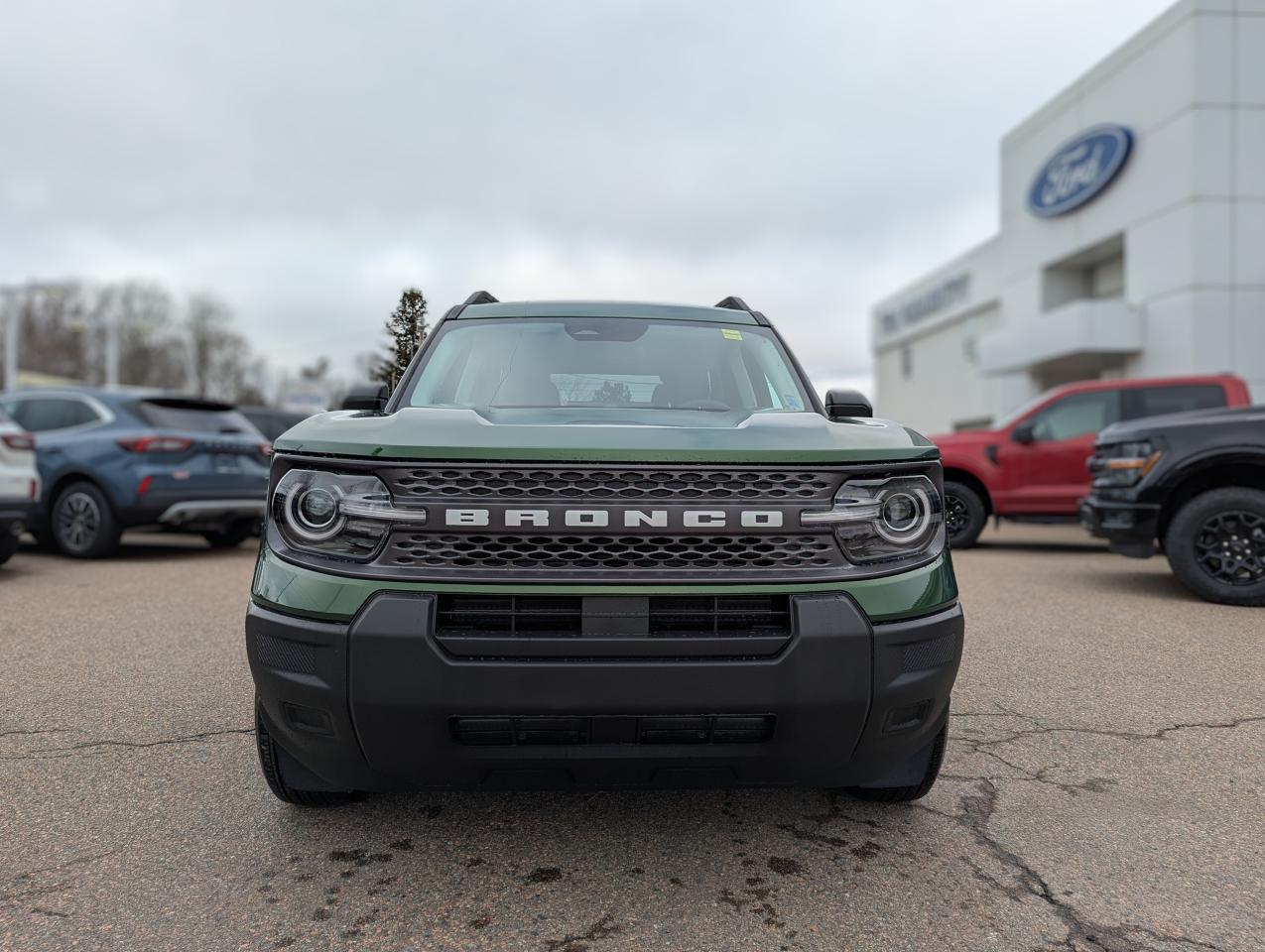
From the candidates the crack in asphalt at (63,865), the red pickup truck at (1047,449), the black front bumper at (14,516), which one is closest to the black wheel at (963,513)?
the red pickup truck at (1047,449)

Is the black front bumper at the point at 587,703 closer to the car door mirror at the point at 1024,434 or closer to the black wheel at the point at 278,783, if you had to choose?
the black wheel at the point at 278,783

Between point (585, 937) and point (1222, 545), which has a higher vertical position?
point (1222, 545)

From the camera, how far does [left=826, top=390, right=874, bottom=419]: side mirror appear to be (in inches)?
129

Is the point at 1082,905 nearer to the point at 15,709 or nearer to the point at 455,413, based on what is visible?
the point at 455,413

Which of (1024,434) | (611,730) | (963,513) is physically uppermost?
(1024,434)

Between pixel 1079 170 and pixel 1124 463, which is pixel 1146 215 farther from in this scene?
pixel 1124 463

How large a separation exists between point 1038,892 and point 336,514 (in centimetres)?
204

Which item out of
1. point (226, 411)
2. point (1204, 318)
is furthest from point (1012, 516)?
point (1204, 318)

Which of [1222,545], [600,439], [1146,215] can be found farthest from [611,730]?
[1146,215]

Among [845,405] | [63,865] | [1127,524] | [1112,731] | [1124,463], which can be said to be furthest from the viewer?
[1124,463]

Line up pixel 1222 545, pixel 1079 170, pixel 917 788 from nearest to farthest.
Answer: pixel 917 788
pixel 1222 545
pixel 1079 170

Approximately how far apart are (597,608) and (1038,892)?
1382 mm

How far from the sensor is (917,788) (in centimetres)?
278

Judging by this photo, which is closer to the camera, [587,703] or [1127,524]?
[587,703]
